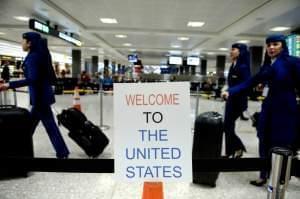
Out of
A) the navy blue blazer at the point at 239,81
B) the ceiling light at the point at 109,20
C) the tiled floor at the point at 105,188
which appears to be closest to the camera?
the tiled floor at the point at 105,188

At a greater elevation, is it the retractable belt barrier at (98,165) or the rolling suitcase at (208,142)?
the retractable belt barrier at (98,165)

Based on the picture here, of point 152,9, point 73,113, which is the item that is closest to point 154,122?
point 73,113

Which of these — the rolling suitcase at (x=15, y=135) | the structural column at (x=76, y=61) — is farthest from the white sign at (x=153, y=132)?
the structural column at (x=76, y=61)

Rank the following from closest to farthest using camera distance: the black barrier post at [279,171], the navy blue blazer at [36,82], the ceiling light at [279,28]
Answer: the black barrier post at [279,171] < the navy blue blazer at [36,82] < the ceiling light at [279,28]

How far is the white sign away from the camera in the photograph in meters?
1.43

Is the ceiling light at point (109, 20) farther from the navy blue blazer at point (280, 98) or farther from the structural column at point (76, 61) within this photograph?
the structural column at point (76, 61)

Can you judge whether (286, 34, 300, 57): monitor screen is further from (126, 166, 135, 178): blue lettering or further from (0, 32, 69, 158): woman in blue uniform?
(126, 166, 135, 178): blue lettering

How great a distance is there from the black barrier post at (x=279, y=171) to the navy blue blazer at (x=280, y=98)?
177 centimetres

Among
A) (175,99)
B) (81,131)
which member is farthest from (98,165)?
(81,131)

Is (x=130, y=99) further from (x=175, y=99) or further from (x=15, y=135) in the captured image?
(x=15, y=135)

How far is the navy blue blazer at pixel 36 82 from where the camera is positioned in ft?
11.6

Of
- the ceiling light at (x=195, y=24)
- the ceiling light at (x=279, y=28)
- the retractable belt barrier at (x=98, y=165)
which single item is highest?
the ceiling light at (x=279, y=28)

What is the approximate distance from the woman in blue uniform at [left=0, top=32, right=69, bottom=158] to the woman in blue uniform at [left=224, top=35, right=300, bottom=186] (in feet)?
7.15

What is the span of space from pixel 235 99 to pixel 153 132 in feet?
9.19
